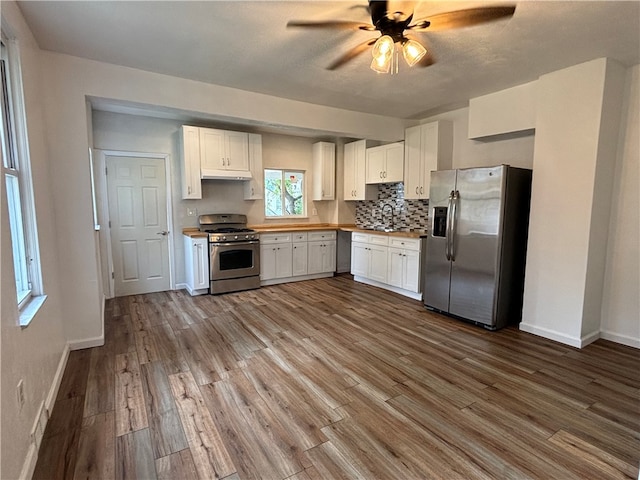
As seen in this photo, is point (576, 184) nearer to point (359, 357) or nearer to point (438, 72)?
point (438, 72)

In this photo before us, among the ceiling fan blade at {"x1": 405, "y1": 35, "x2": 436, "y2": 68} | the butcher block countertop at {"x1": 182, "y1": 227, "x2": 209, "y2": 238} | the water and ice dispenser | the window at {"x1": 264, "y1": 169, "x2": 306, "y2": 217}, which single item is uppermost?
the ceiling fan blade at {"x1": 405, "y1": 35, "x2": 436, "y2": 68}

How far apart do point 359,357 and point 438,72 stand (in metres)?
2.80

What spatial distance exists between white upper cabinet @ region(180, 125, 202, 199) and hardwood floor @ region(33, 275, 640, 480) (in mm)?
1981

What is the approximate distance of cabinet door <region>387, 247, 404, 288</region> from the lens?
4.68 metres

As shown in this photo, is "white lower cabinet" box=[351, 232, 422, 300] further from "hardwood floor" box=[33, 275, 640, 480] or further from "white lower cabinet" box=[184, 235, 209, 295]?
"white lower cabinet" box=[184, 235, 209, 295]

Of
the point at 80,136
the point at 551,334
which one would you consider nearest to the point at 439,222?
the point at 551,334

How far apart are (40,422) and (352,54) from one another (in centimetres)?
320

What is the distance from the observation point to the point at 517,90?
3.56 metres

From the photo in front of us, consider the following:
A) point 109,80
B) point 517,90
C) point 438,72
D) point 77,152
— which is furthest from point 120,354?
point 517,90

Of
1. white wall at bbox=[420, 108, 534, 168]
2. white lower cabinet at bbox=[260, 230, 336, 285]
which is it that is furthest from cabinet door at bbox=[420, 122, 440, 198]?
white lower cabinet at bbox=[260, 230, 336, 285]

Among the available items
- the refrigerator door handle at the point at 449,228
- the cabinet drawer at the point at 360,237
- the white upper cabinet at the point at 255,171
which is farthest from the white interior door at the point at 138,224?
the refrigerator door handle at the point at 449,228

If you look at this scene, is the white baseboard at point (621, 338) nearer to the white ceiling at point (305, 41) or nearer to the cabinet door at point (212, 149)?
the white ceiling at point (305, 41)

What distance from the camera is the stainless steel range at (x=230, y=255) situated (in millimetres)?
4766

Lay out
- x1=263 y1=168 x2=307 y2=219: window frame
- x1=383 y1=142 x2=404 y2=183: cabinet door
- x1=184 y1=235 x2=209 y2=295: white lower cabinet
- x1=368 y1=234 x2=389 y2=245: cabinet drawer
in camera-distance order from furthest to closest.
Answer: x1=263 y1=168 x2=307 y2=219: window frame, x1=383 y1=142 x2=404 y2=183: cabinet door, x1=368 y1=234 x2=389 y2=245: cabinet drawer, x1=184 y1=235 x2=209 y2=295: white lower cabinet
